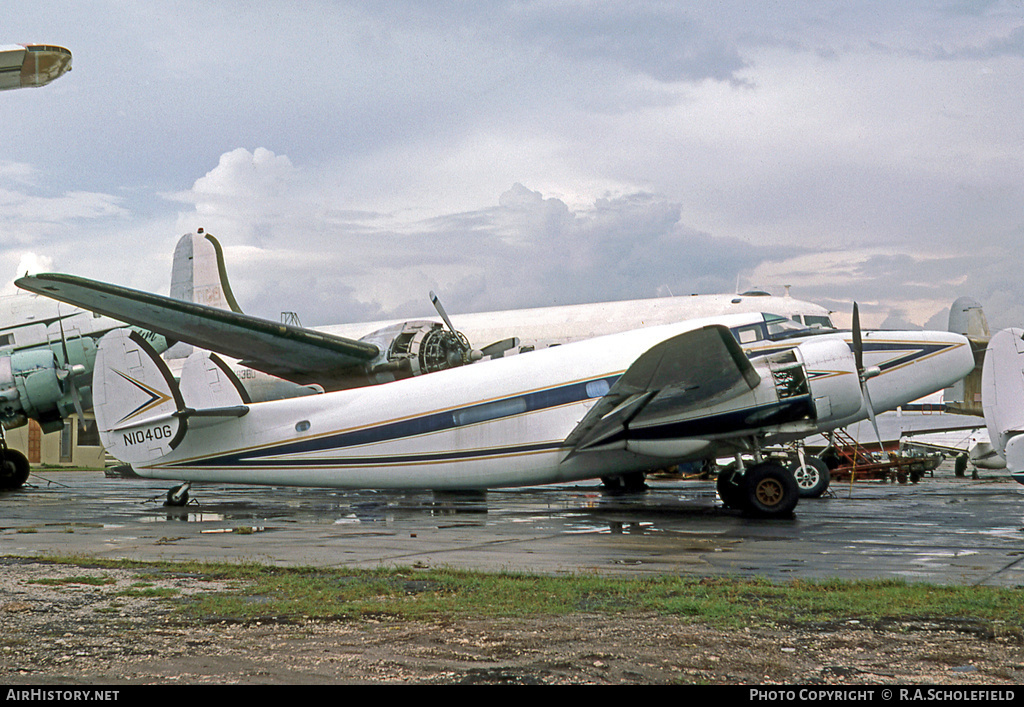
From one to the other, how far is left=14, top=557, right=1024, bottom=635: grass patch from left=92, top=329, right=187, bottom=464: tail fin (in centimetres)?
826

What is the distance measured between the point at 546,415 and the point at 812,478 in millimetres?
7339

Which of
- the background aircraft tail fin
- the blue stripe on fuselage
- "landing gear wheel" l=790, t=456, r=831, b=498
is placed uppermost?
the background aircraft tail fin

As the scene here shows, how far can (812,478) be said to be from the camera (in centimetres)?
1783

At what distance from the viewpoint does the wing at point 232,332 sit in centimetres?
1791

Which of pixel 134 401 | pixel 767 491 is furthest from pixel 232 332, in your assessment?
pixel 767 491

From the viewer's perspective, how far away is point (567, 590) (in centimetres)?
638

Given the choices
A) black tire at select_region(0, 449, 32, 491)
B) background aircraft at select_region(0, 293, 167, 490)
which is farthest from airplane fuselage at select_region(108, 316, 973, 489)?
black tire at select_region(0, 449, 32, 491)

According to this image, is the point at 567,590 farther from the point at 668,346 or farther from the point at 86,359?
the point at 86,359

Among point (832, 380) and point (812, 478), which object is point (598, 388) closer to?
point (832, 380)

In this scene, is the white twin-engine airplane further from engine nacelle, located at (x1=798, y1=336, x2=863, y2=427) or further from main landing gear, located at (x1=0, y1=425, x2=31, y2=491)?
main landing gear, located at (x1=0, y1=425, x2=31, y2=491)

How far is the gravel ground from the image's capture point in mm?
3959

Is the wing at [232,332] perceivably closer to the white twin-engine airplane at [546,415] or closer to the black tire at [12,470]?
the white twin-engine airplane at [546,415]

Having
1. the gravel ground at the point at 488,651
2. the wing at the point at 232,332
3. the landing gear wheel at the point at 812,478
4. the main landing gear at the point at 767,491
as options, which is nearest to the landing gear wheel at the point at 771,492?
the main landing gear at the point at 767,491

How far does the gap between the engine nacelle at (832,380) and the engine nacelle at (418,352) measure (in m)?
9.72
